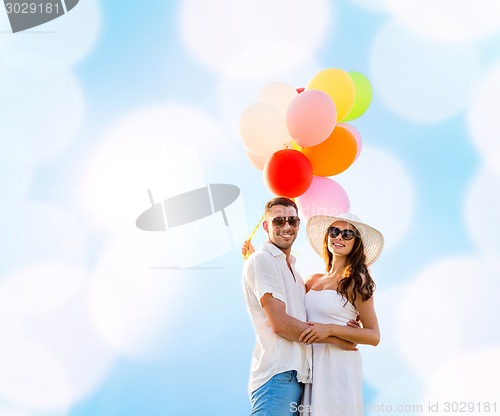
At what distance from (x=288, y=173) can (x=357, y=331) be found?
3.00 feet

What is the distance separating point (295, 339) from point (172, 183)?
388 cm

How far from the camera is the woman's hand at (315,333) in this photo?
3113mm

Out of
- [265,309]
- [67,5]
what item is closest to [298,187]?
[265,309]

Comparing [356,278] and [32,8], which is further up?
[32,8]

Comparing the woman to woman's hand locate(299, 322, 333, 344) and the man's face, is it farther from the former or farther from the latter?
the man's face

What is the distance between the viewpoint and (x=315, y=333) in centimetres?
313

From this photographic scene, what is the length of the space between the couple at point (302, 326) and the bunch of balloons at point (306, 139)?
10.7 inches

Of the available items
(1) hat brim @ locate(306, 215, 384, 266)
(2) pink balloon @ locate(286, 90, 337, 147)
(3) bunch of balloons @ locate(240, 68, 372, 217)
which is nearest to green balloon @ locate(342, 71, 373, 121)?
(3) bunch of balloons @ locate(240, 68, 372, 217)

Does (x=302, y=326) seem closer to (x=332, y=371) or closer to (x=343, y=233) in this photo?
(x=332, y=371)

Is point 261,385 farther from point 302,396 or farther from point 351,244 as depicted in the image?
point 351,244

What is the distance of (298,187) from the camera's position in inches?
144

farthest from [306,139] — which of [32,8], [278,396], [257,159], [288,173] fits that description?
[32,8]

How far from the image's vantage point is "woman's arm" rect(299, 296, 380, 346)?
313cm

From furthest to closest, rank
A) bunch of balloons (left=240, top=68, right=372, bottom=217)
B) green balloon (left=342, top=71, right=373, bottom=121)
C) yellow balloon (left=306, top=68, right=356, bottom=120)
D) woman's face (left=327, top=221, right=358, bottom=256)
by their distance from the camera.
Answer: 1. green balloon (left=342, top=71, right=373, bottom=121)
2. yellow balloon (left=306, top=68, right=356, bottom=120)
3. bunch of balloons (left=240, top=68, right=372, bottom=217)
4. woman's face (left=327, top=221, right=358, bottom=256)
